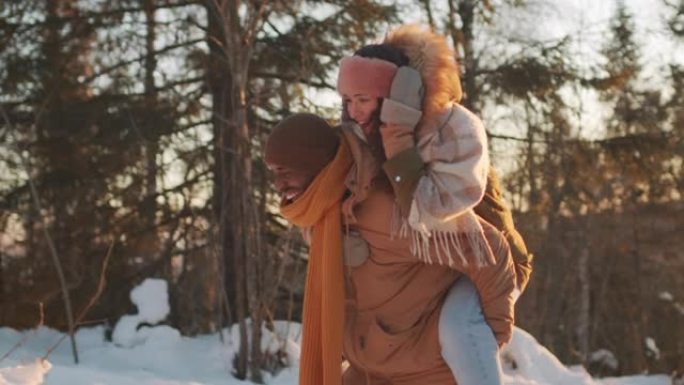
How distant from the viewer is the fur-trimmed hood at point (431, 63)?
2.33 meters

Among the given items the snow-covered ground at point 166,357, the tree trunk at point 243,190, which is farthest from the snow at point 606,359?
the tree trunk at point 243,190

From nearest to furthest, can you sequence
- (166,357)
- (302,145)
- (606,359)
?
1. (302,145)
2. (166,357)
3. (606,359)

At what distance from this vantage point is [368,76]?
2369mm

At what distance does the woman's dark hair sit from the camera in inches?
93.9

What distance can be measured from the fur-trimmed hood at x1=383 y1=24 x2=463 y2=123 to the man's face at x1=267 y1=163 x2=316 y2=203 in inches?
13.2

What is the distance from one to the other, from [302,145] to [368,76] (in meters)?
0.24

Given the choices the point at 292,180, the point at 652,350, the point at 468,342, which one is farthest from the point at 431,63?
the point at 652,350

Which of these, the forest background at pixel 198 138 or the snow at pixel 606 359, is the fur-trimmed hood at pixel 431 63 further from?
the snow at pixel 606 359

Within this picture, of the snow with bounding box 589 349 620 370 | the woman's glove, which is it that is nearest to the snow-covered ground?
the woman's glove

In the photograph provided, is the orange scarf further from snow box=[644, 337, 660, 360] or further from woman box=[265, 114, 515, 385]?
snow box=[644, 337, 660, 360]

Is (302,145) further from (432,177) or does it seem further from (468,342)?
(468,342)

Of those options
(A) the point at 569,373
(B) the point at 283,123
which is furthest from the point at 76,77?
(B) the point at 283,123

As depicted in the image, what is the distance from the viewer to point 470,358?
226cm

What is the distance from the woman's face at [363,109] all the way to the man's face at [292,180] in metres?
0.18
